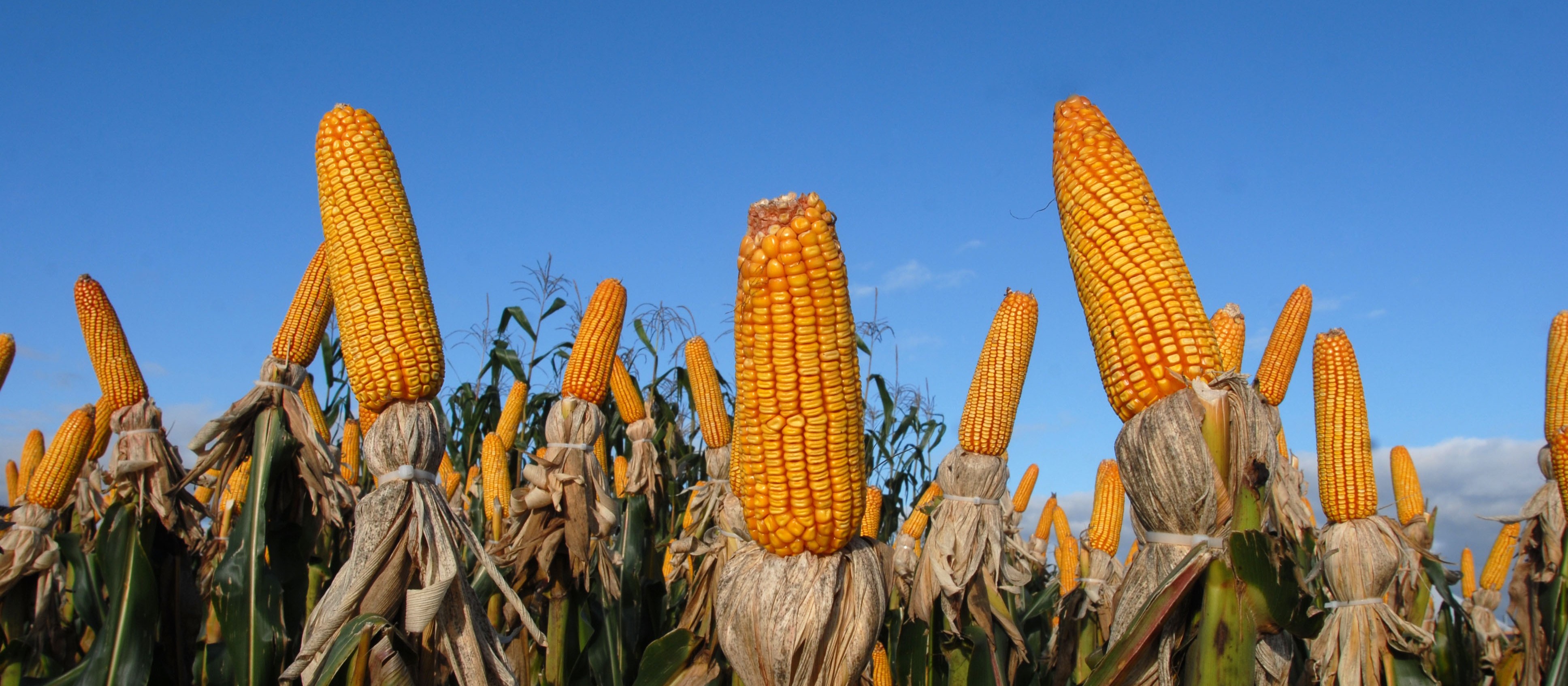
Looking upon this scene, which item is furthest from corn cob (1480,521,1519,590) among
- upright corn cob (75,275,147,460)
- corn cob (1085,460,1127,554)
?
upright corn cob (75,275,147,460)

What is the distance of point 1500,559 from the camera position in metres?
10.8

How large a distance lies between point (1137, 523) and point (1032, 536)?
10661mm

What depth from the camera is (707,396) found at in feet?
30.7

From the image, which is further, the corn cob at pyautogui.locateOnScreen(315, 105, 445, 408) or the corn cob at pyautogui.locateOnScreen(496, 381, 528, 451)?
the corn cob at pyautogui.locateOnScreen(496, 381, 528, 451)

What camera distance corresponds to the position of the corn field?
2.47m

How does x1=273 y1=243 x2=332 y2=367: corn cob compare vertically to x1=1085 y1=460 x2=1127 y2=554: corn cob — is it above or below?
above

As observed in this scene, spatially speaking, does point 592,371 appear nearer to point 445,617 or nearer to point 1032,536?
point 445,617

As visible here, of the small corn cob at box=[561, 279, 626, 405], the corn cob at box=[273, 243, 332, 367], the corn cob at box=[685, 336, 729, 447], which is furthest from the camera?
the corn cob at box=[685, 336, 729, 447]

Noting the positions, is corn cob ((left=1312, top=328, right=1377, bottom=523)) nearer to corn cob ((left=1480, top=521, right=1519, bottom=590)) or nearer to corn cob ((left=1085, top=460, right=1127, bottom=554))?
corn cob ((left=1085, top=460, right=1127, bottom=554))

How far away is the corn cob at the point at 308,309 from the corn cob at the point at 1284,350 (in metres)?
5.97

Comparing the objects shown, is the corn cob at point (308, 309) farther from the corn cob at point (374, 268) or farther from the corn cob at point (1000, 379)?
the corn cob at point (1000, 379)

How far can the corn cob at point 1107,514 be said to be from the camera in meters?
8.44

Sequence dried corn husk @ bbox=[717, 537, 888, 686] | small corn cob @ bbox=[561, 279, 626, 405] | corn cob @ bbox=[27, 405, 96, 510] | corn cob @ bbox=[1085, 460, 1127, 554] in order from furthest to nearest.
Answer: corn cob @ bbox=[1085, 460, 1127, 554] < small corn cob @ bbox=[561, 279, 626, 405] < corn cob @ bbox=[27, 405, 96, 510] < dried corn husk @ bbox=[717, 537, 888, 686]

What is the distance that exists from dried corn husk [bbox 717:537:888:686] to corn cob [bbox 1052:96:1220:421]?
1036 mm
